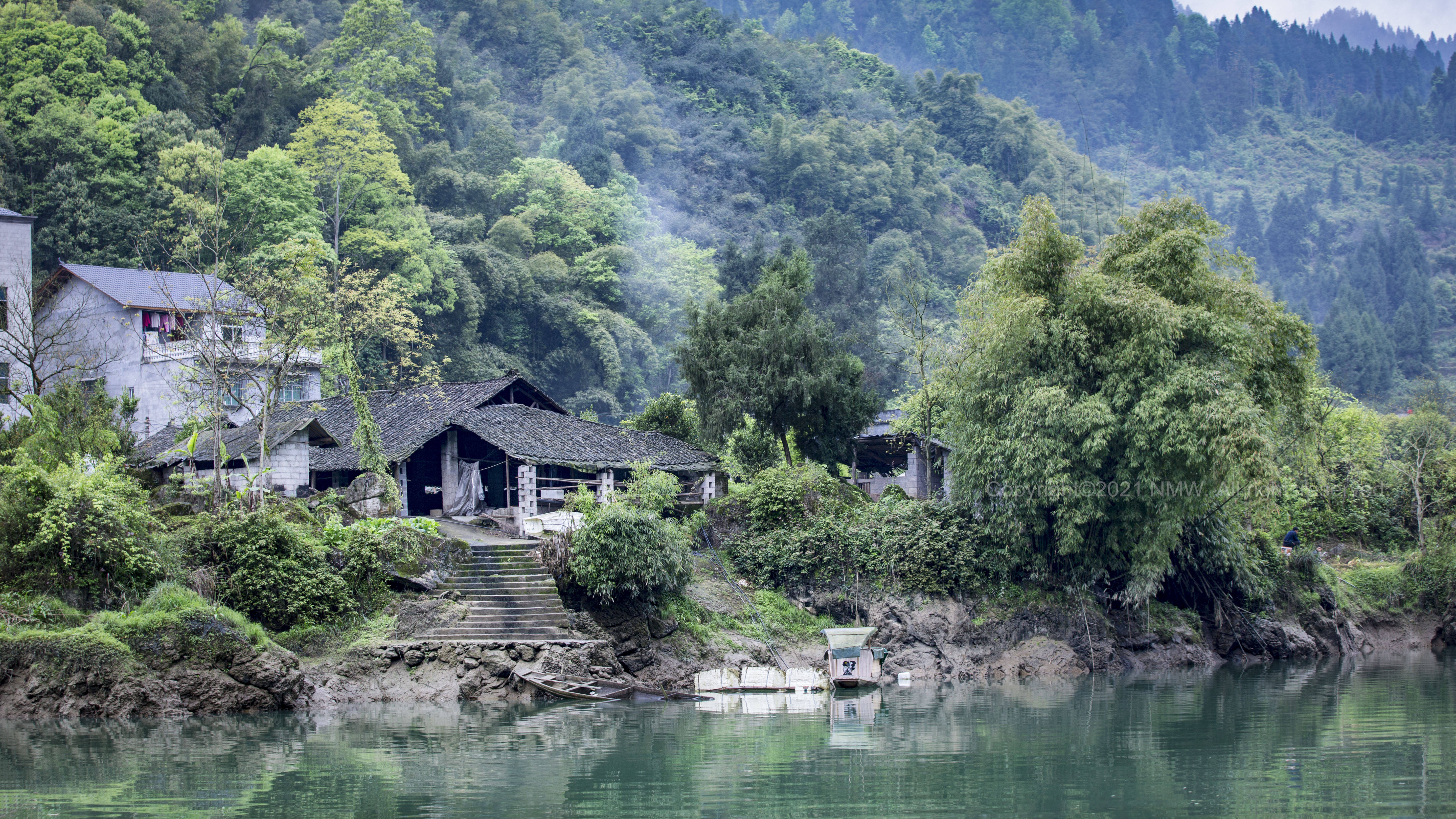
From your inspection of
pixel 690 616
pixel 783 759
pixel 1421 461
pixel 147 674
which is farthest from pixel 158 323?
pixel 1421 461

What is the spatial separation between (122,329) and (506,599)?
26263 mm

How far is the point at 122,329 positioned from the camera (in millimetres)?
45375

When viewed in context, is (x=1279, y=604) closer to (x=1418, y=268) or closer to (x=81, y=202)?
(x=81, y=202)

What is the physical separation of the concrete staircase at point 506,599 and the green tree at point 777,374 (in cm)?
1176

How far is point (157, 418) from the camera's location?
45.7 meters

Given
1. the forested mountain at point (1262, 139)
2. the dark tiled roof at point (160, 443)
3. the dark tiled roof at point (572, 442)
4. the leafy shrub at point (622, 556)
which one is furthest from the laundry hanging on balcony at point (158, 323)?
the forested mountain at point (1262, 139)

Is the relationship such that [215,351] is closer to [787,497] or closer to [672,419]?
[787,497]

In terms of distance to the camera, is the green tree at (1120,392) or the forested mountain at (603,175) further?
the forested mountain at (603,175)

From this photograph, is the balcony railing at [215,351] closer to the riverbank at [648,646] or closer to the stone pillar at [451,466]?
the stone pillar at [451,466]

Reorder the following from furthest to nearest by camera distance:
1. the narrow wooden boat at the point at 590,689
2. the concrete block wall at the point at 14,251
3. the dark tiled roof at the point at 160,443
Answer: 1. the concrete block wall at the point at 14,251
2. the dark tiled roof at the point at 160,443
3. the narrow wooden boat at the point at 590,689

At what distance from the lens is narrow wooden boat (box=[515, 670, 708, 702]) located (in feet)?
82.0

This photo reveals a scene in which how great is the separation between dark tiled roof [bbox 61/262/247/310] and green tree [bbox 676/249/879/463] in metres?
16.6

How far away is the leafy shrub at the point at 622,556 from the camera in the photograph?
27.6 meters

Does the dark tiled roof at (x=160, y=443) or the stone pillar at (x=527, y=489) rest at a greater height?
the dark tiled roof at (x=160, y=443)
